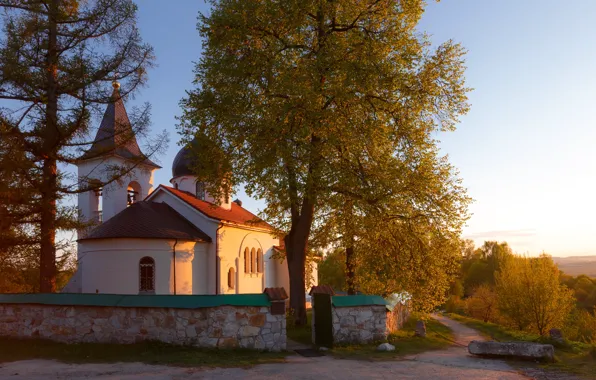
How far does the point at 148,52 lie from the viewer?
15.7 meters

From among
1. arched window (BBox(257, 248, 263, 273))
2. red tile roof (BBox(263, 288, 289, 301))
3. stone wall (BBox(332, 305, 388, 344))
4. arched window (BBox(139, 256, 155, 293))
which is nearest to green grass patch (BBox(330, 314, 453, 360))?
stone wall (BBox(332, 305, 388, 344))

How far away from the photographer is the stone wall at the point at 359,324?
560 inches

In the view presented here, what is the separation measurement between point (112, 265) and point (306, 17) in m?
14.3

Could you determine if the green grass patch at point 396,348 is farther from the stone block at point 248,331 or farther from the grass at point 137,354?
the stone block at point 248,331

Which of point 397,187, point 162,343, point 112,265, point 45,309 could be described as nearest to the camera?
point 162,343

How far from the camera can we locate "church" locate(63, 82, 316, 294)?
22.1 m

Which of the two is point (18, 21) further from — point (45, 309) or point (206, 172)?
point (45, 309)

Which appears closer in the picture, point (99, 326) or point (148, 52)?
point (99, 326)

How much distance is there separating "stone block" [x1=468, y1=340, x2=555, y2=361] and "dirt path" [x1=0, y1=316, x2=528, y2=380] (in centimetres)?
68

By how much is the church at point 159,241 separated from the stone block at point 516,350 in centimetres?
1028

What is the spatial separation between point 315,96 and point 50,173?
867 centimetres

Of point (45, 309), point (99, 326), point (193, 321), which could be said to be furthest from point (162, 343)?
point (45, 309)

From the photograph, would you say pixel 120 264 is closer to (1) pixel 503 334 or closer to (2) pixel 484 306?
(1) pixel 503 334

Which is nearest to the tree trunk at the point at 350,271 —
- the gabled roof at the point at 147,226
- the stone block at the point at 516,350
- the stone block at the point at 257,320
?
the gabled roof at the point at 147,226
